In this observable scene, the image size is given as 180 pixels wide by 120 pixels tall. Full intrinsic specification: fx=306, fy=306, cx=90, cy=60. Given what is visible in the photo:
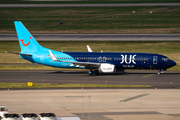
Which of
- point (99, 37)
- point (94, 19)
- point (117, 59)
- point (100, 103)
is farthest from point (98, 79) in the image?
point (94, 19)

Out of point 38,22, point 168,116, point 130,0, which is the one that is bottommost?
point 168,116

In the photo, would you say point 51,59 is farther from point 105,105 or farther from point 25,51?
point 105,105

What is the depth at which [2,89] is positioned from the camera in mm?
39469

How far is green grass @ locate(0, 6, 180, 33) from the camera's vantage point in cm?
10675

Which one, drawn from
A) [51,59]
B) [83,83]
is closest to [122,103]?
[83,83]

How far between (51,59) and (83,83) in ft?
41.3

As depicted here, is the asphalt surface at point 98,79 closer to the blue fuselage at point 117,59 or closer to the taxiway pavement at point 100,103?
the blue fuselage at point 117,59

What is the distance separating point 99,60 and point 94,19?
227 ft

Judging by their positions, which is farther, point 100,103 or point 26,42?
point 26,42

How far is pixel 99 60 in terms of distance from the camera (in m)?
55.2

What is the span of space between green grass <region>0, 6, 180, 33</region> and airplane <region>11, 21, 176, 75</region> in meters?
49.2

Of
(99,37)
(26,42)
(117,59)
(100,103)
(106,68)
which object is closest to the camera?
(100,103)

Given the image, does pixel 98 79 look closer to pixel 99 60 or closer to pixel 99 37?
pixel 99 60

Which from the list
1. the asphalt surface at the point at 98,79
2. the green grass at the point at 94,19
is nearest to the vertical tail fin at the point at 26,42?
the asphalt surface at the point at 98,79
